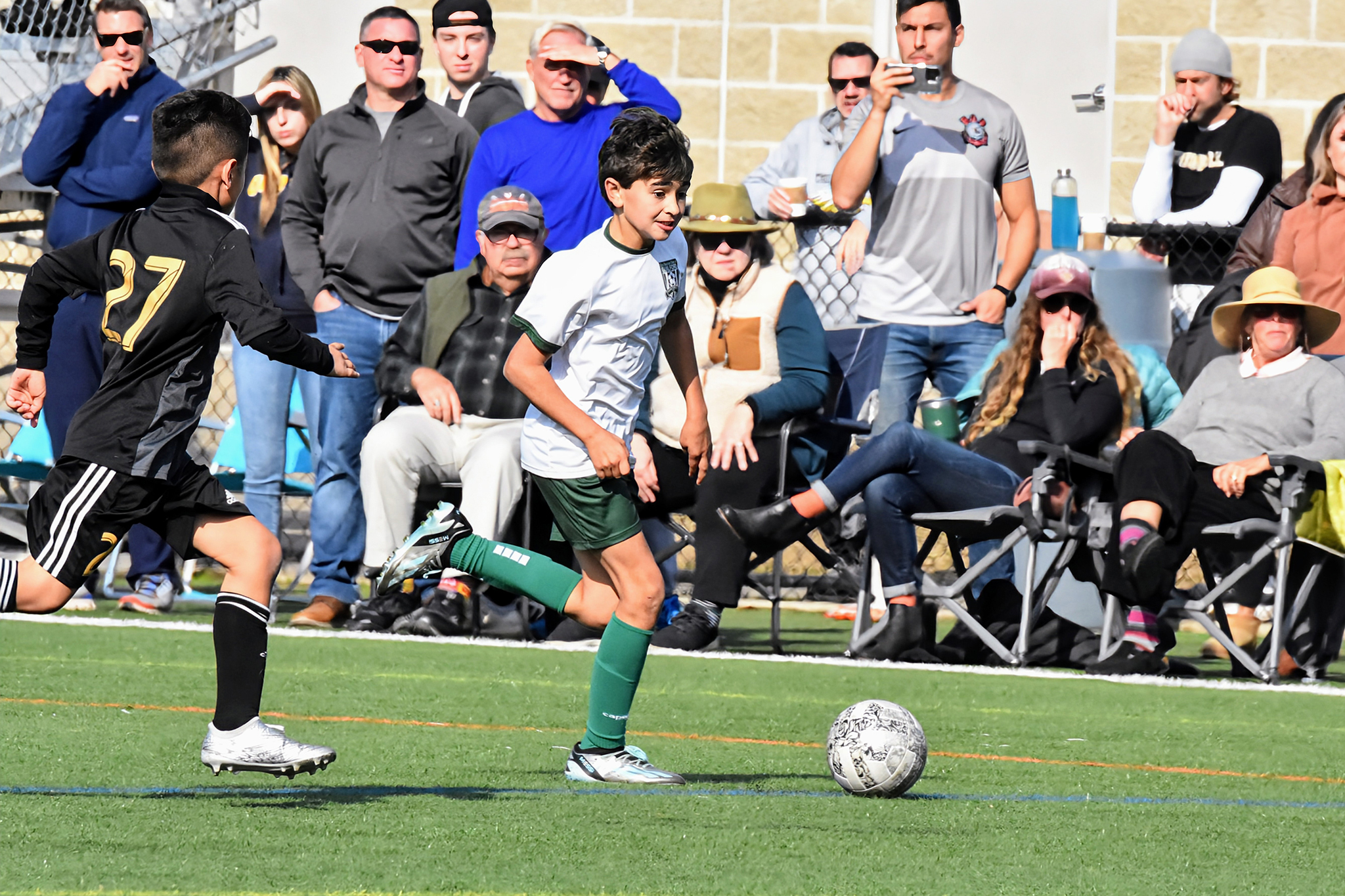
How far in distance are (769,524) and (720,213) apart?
4.78ft

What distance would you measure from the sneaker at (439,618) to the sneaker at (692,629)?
0.88 metres

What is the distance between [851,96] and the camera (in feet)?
34.9

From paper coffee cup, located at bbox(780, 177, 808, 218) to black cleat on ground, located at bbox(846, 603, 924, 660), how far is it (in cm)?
263

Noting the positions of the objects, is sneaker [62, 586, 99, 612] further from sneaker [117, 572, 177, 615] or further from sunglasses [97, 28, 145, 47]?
sunglasses [97, 28, 145, 47]

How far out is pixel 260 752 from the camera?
4.50 meters

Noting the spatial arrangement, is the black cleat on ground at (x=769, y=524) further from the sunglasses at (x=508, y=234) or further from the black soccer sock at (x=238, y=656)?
the black soccer sock at (x=238, y=656)

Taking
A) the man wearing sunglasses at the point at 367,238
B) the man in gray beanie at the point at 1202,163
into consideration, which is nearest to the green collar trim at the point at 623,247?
the man wearing sunglasses at the point at 367,238

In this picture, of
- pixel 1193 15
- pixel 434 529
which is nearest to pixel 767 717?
pixel 434 529

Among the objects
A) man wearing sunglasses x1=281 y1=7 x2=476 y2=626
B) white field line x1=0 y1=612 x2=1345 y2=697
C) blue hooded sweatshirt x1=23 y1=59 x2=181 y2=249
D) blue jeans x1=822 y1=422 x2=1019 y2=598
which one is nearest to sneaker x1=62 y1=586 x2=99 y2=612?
white field line x1=0 y1=612 x2=1345 y2=697

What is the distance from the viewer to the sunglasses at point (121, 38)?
920 cm

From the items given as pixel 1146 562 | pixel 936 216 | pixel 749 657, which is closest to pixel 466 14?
pixel 936 216

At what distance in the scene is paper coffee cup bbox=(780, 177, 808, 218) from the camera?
10312 mm

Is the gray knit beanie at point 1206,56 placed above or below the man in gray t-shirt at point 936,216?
above

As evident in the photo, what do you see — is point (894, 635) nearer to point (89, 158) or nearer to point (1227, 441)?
point (1227, 441)
